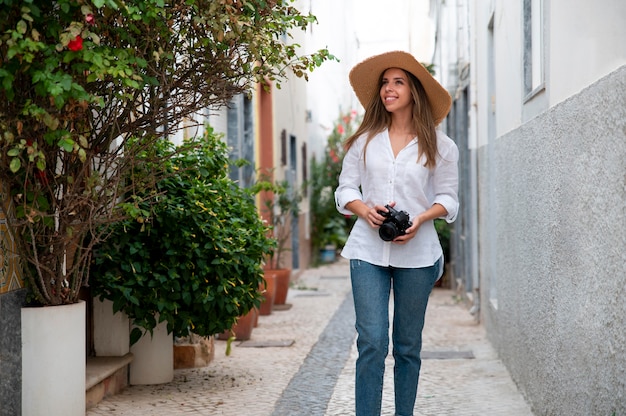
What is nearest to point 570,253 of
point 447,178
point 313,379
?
point 447,178

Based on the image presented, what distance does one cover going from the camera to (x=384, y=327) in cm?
428

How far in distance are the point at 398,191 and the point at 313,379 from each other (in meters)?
2.66

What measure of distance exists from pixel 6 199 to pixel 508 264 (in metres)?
3.53

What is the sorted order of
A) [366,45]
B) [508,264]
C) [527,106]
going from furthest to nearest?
[366,45] → [508,264] → [527,106]

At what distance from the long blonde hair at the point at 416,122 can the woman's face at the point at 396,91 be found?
0.08 ft

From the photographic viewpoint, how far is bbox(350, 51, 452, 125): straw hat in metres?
4.55

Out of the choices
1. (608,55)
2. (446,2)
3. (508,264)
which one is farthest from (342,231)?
(608,55)

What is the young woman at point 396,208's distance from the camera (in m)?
4.27

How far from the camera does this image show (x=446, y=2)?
48.5ft

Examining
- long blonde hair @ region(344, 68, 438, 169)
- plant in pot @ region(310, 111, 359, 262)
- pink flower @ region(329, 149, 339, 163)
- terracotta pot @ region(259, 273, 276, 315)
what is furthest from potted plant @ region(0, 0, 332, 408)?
pink flower @ region(329, 149, 339, 163)

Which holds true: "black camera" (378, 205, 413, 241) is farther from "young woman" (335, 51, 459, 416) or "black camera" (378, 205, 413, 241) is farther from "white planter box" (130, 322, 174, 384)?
"white planter box" (130, 322, 174, 384)

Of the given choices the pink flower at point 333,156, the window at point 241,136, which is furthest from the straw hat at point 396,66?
the pink flower at point 333,156

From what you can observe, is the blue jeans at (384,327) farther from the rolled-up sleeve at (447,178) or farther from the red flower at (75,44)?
the red flower at (75,44)

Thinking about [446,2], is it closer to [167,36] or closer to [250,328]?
[250,328]
